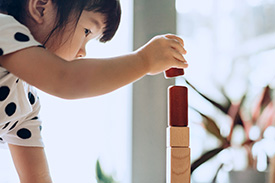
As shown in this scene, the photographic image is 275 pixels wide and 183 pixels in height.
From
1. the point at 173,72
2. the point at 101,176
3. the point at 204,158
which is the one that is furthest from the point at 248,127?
the point at 173,72

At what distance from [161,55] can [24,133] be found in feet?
1.21

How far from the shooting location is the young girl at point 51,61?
533 millimetres

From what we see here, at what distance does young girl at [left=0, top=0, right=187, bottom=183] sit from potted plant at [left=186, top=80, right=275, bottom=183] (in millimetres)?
564

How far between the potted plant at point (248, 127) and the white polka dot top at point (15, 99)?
585mm

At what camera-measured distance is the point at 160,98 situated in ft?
3.98

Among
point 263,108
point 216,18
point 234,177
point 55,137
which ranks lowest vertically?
point 234,177

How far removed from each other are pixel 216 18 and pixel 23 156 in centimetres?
81

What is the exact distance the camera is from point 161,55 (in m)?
0.57

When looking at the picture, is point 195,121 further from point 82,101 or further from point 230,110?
point 82,101

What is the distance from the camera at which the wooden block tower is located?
1.80 ft

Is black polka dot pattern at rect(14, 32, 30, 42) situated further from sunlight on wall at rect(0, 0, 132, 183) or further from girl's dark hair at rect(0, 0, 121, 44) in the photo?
sunlight on wall at rect(0, 0, 132, 183)

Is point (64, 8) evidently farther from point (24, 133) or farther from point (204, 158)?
point (204, 158)

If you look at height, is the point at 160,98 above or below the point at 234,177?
above

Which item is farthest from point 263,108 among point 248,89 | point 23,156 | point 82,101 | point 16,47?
point 16,47
